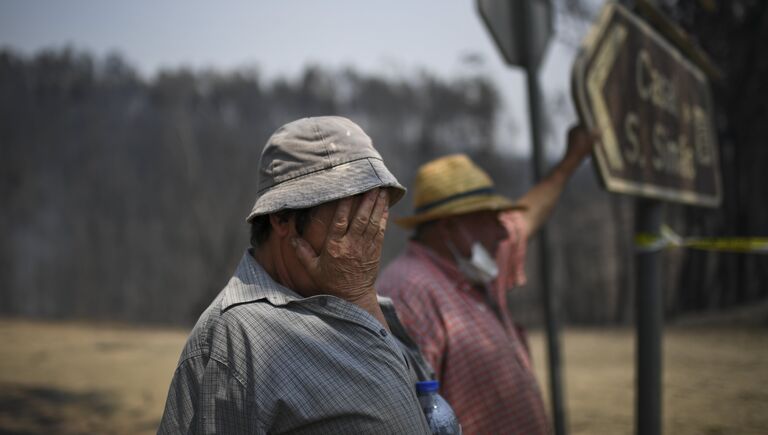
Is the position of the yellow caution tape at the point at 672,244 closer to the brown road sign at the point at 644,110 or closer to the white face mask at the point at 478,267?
the brown road sign at the point at 644,110

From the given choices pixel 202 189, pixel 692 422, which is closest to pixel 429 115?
pixel 202 189

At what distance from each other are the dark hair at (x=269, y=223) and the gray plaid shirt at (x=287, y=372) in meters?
0.14

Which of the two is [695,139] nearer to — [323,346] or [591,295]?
[323,346]

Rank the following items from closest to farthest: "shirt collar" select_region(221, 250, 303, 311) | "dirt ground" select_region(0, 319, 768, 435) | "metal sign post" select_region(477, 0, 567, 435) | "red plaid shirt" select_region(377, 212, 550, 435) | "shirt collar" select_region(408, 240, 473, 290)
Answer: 1. "shirt collar" select_region(221, 250, 303, 311)
2. "red plaid shirt" select_region(377, 212, 550, 435)
3. "shirt collar" select_region(408, 240, 473, 290)
4. "metal sign post" select_region(477, 0, 567, 435)
5. "dirt ground" select_region(0, 319, 768, 435)

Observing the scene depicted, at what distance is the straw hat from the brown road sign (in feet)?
1.66

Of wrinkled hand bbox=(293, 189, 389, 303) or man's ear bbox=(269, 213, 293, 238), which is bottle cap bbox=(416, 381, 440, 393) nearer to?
wrinkled hand bbox=(293, 189, 389, 303)

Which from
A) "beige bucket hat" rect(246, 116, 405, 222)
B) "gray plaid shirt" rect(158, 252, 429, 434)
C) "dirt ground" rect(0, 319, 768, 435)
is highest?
"beige bucket hat" rect(246, 116, 405, 222)

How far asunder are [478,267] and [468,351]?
1.17 feet

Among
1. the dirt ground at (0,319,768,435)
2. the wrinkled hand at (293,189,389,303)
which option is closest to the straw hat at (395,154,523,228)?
the wrinkled hand at (293,189,389,303)

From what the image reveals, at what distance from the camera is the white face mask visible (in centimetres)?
250

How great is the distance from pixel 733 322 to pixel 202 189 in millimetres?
12811

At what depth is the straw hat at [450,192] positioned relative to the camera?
259 centimetres

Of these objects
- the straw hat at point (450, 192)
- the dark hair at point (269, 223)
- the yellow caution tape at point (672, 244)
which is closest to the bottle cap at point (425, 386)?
the dark hair at point (269, 223)

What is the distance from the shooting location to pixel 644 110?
2.76m
